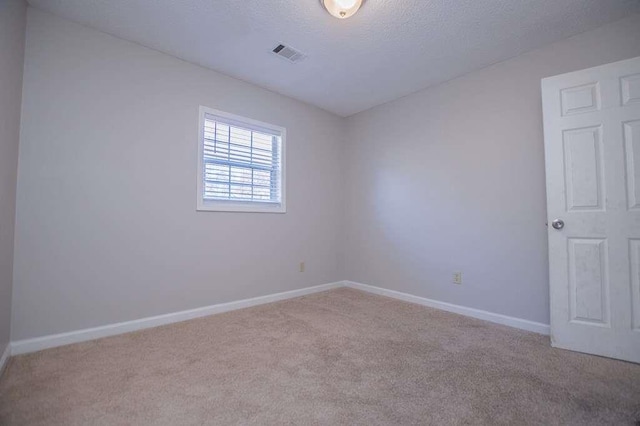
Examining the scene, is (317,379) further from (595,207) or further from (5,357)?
(595,207)

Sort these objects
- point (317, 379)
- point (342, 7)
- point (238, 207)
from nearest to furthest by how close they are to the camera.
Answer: point (317, 379), point (342, 7), point (238, 207)

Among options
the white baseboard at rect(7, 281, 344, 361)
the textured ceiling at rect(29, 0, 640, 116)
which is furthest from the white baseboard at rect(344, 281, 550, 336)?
the textured ceiling at rect(29, 0, 640, 116)

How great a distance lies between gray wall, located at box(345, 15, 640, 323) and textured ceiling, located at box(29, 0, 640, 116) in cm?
24

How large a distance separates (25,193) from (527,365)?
376 centimetres

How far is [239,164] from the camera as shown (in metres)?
3.21

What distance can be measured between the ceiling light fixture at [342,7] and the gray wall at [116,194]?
152cm

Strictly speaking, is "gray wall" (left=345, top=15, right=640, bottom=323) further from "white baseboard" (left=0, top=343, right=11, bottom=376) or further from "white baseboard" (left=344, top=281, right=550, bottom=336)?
"white baseboard" (left=0, top=343, right=11, bottom=376)

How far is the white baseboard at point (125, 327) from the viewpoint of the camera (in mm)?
Result: 2043

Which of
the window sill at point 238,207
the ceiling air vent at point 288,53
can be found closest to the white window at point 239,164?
the window sill at point 238,207

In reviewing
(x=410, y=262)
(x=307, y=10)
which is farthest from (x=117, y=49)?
(x=410, y=262)

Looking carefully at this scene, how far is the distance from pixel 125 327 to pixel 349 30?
10.4 ft

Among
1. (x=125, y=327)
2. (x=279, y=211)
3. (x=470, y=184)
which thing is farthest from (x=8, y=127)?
(x=470, y=184)

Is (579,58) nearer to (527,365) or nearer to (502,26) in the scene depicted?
(502,26)

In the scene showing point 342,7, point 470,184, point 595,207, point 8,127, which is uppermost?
point 342,7
